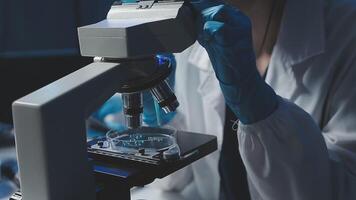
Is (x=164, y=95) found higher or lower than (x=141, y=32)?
lower

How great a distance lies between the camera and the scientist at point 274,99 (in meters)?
0.81

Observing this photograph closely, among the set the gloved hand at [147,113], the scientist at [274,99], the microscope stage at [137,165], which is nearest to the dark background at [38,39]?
the gloved hand at [147,113]

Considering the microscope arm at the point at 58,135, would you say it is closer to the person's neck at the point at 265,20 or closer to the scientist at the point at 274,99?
the scientist at the point at 274,99

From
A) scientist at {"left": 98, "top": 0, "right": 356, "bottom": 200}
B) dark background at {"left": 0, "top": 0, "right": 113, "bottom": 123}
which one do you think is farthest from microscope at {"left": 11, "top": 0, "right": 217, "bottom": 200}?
dark background at {"left": 0, "top": 0, "right": 113, "bottom": 123}

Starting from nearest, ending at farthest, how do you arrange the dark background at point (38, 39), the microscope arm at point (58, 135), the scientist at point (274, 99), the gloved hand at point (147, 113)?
the microscope arm at point (58, 135) < the scientist at point (274, 99) < the gloved hand at point (147, 113) < the dark background at point (38, 39)

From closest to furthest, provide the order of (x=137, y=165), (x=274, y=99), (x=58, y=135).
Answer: (x=58, y=135), (x=137, y=165), (x=274, y=99)

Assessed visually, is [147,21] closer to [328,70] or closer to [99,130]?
[328,70]

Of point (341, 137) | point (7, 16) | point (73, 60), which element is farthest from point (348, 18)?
point (7, 16)

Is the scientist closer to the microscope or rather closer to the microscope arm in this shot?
the microscope

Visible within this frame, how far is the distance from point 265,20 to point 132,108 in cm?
63

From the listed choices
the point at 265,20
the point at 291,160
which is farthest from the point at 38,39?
the point at 291,160

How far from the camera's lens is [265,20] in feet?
3.98

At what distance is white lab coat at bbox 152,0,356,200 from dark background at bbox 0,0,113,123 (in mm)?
412

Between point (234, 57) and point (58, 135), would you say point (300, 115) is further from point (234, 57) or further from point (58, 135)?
point (58, 135)
